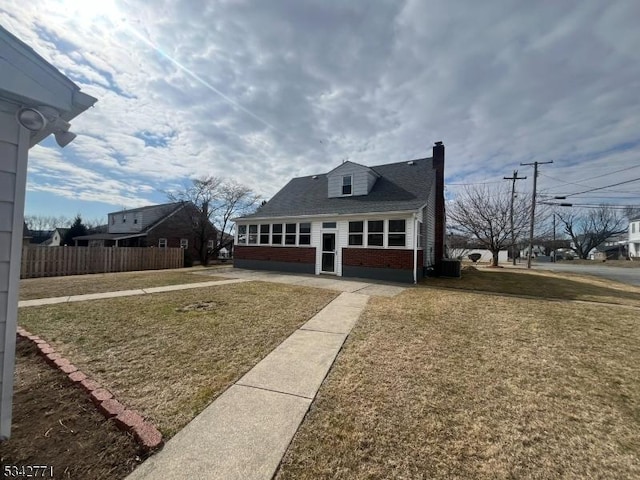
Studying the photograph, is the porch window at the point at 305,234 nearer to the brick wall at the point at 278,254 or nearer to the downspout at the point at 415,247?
the brick wall at the point at 278,254

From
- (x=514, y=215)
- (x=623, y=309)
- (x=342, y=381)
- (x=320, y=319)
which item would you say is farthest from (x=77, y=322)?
(x=514, y=215)

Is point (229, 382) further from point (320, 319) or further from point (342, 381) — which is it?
point (320, 319)

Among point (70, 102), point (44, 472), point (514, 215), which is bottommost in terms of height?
point (44, 472)

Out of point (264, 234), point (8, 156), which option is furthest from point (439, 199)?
point (8, 156)

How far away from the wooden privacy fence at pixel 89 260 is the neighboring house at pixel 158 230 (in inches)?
252

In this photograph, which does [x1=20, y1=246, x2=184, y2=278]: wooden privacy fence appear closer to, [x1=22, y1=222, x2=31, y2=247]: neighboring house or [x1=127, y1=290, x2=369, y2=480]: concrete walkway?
[x1=22, y1=222, x2=31, y2=247]: neighboring house

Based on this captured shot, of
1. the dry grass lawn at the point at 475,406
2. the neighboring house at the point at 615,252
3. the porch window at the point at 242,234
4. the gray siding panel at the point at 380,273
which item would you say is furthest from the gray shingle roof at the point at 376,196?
the neighboring house at the point at 615,252

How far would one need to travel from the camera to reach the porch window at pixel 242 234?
17.2m

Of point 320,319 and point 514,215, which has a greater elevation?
point 514,215

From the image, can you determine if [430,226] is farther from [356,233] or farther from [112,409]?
[112,409]

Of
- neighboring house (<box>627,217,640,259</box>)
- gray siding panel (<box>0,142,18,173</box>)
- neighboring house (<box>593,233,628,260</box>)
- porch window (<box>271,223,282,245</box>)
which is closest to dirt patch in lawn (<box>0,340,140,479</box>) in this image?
gray siding panel (<box>0,142,18,173</box>)

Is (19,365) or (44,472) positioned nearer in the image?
(44,472)

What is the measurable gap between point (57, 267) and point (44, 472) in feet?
58.8

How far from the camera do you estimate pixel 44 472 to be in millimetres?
2023
